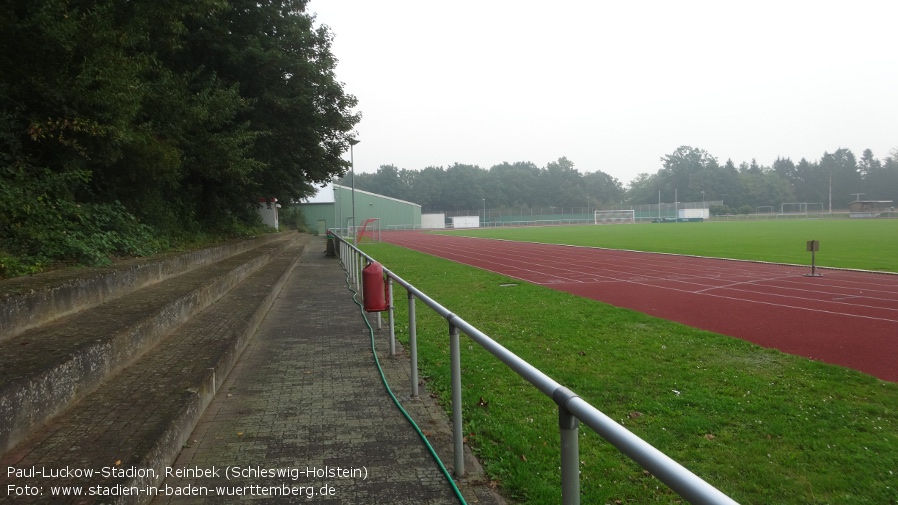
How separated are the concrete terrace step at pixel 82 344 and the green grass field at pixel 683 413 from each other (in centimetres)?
261

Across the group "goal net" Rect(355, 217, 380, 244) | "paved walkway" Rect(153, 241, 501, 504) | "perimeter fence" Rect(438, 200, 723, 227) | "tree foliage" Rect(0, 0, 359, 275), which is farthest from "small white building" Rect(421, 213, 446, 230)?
"paved walkway" Rect(153, 241, 501, 504)

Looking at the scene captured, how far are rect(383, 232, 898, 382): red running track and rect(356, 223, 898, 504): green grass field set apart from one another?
3.00 ft

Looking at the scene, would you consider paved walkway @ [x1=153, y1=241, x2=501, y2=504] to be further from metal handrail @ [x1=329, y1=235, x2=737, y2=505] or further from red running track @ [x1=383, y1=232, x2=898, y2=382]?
red running track @ [x1=383, y1=232, x2=898, y2=382]

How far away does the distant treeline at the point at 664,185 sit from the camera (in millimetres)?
A: 113562

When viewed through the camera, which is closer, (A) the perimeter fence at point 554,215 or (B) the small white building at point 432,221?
(B) the small white building at point 432,221

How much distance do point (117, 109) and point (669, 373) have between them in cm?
759

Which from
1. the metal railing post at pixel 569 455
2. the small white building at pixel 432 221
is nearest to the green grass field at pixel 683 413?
the metal railing post at pixel 569 455

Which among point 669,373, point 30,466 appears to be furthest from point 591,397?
point 30,466

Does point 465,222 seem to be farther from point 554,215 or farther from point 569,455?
point 569,455

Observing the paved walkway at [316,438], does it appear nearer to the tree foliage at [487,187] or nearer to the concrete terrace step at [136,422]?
the concrete terrace step at [136,422]

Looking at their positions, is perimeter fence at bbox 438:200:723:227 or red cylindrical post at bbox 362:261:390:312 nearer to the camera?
red cylindrical post at bbox 362:261:390:312

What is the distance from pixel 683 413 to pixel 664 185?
132935mm

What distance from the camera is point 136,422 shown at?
353 cm

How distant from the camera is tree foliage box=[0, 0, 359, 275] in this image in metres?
7.04
